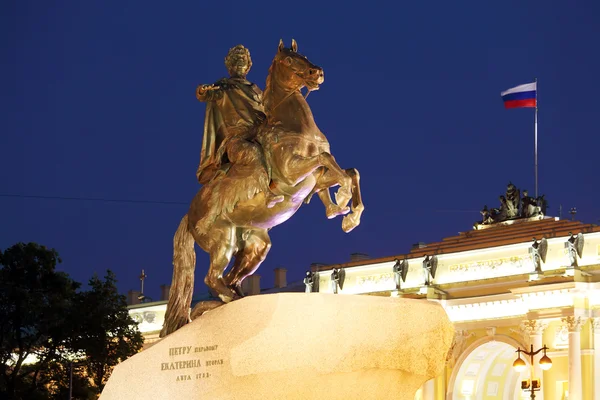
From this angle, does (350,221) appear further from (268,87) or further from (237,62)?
(237,62)

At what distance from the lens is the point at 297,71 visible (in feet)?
35.7

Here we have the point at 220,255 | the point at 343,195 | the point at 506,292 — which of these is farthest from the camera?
the point at 506,292

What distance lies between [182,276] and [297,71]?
2371mm

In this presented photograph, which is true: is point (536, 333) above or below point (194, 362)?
above

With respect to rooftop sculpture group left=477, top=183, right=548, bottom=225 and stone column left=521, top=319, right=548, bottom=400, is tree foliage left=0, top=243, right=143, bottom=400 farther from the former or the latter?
rooftop sculpture group left=477, top=183, right=548, bottom=225

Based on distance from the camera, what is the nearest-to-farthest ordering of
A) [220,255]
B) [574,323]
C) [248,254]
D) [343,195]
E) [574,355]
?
[343,195] → [220,255] → [248,254] → [574,355] → [574,323]

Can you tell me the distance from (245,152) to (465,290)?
34792mm

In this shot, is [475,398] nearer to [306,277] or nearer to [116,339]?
[306,277]

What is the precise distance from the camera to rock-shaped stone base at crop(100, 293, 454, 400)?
9180 mm

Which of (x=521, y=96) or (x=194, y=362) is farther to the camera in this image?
(x=521, y=96)

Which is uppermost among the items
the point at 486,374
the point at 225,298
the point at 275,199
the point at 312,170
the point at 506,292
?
the point at 506,292

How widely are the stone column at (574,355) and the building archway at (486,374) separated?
336 cm

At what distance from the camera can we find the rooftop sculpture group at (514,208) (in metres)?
45.4

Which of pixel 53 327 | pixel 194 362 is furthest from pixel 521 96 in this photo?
pixel 194 362
